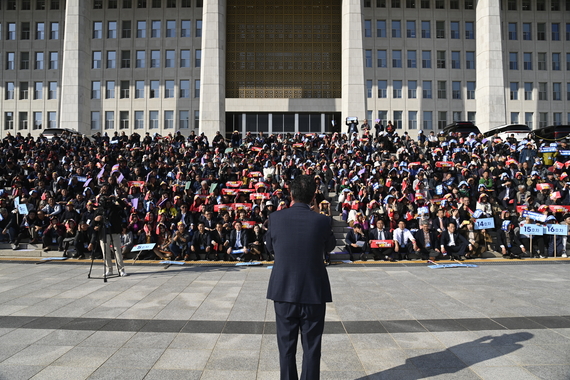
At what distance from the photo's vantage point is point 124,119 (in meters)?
46.9

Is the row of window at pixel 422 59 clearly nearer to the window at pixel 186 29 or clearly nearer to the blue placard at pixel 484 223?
the window at pixel 186 29

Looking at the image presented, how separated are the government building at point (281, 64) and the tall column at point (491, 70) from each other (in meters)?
6.54

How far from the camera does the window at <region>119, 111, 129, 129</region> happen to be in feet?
153

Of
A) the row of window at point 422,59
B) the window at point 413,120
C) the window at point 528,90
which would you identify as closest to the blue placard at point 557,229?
the window at point 413,120

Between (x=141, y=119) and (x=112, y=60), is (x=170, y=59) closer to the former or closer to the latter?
(x=112, y=60)

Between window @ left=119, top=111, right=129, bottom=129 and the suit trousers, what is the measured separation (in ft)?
157

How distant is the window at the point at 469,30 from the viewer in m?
46.9

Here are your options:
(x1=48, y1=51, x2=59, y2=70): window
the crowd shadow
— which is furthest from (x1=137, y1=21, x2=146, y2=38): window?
the crowd shadow

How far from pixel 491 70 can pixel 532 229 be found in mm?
31766

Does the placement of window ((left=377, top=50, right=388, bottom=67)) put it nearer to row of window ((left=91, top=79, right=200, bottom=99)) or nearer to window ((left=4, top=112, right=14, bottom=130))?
row of window ((left=91, top=79, right=200, bottom=99))

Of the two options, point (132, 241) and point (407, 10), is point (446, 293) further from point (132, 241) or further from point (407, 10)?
point (407, 10)

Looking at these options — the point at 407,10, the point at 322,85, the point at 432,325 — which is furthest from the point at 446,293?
the point at 407,10

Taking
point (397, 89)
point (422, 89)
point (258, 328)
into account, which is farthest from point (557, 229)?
point (422, 89)

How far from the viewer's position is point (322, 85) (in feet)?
149
